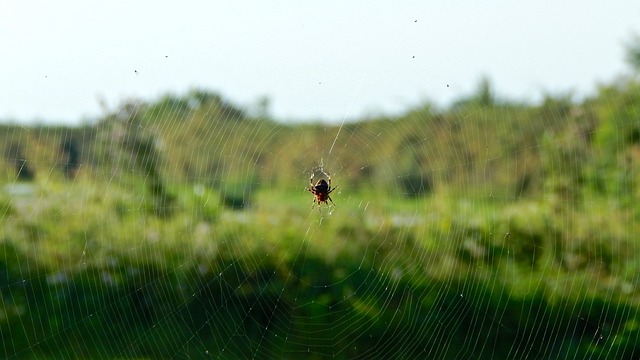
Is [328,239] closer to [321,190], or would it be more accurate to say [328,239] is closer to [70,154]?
[321,190]

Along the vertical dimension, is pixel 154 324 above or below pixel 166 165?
below

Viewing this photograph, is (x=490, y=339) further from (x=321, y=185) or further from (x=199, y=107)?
(x=199, y=107)

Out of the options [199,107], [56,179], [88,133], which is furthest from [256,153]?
[56,179]

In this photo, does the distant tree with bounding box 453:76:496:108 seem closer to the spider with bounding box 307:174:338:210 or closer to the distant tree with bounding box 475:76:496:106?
the distant tree with bounding box 475:76:496:106

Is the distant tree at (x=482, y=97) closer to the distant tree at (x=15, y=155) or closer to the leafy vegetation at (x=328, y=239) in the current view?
the leafy vegetation at (x=328, y=239)

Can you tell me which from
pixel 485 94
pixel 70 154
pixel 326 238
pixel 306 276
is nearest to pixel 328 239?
pixel 326 238

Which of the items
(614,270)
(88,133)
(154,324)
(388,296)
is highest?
(88,133)

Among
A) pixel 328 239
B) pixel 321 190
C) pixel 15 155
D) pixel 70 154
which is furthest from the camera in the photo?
pixel 328 239
